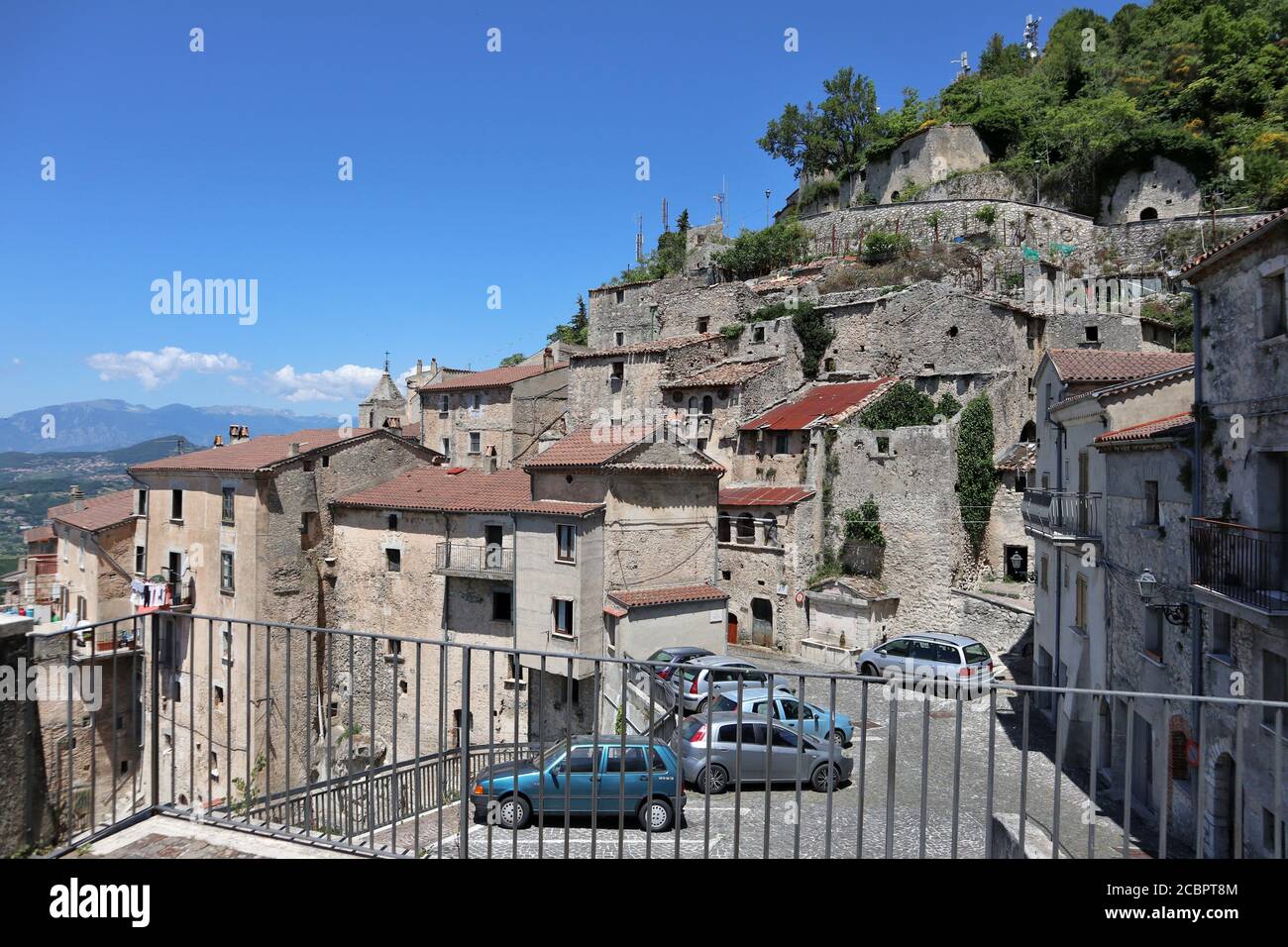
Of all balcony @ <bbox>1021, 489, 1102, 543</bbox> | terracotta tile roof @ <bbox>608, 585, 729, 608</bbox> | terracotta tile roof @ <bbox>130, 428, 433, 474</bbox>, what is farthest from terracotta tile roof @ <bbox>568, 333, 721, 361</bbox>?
balcony @ <bbox>1021, 489, 1102, 543</bbox>

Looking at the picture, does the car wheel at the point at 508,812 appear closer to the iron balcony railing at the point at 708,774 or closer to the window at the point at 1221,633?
the iron balcony railing at the point at 708,774

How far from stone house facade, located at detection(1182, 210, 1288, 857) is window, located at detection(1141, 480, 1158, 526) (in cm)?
151

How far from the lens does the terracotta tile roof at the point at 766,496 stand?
1109 inches

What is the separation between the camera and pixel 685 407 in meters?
33.8

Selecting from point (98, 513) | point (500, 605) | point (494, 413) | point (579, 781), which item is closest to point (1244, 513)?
point (579, 781)

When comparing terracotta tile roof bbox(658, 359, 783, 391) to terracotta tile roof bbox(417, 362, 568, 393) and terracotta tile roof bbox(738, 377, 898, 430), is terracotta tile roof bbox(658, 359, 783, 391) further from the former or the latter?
terracotta tile roof bbox(417, 362, 568, 393)

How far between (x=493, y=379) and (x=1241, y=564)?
109 feet

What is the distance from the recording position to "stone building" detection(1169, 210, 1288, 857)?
10.8 metres

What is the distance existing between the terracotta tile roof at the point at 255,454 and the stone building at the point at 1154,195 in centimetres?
3835

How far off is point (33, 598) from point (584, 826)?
1375 inches

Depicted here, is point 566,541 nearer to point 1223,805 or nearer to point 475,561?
point 475,561

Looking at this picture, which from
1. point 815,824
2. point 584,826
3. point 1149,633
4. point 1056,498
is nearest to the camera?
point 584,826
